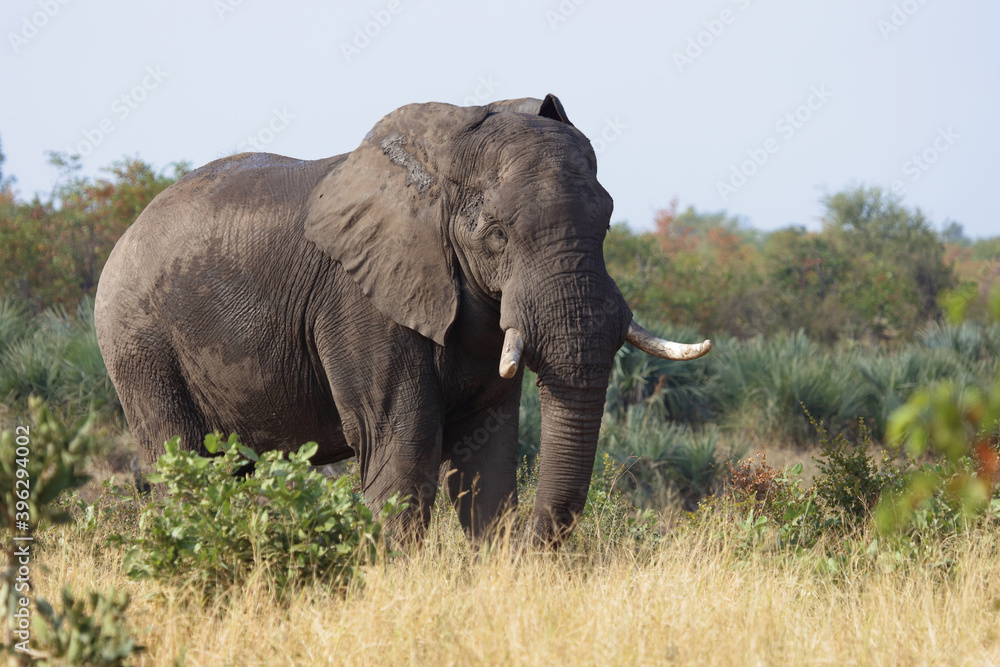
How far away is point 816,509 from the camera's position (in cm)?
636

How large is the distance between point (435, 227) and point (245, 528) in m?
1.71

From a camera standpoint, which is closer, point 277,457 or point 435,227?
point 277,457

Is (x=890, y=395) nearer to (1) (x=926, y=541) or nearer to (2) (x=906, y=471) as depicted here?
(2) (x=906, y=471)

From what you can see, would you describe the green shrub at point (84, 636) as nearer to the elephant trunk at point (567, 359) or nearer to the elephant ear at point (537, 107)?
the elephant trunk at point (567, 359)

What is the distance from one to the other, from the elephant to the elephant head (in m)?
0.01

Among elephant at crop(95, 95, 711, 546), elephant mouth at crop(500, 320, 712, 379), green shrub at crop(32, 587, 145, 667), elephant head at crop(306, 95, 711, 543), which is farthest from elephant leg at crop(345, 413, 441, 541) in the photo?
green shrub at crop(32, 587, 145, 667)

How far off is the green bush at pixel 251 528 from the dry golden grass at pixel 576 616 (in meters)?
0.13

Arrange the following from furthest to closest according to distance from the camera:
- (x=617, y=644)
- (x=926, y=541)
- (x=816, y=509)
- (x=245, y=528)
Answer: (x=816, y=509), (x=926, y=541), (x=245, y=528), (x=617, y=644)

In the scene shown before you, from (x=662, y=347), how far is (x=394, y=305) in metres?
1.34

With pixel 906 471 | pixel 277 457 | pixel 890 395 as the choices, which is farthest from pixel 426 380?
pixel 890 395

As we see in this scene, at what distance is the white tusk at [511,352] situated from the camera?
14.7ft

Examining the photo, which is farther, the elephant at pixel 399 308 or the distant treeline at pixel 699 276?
the distant treeline at pixel 699 276

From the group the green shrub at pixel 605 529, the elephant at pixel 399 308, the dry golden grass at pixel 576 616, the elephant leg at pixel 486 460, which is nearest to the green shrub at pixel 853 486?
the green shrub at pixel 605 529

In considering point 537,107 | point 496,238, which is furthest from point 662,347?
point 537,107
